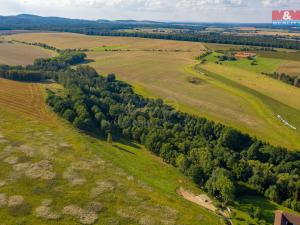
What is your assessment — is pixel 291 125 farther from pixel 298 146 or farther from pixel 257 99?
pixel 257 99

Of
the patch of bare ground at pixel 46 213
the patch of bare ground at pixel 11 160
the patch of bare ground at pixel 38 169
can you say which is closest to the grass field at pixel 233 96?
the patch of bare ground at pixel 38 169

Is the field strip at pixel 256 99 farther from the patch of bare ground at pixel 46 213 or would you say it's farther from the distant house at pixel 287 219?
the patch of bare ground at pixel 46 213

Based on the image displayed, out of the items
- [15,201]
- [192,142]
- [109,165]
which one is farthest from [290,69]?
[15,201]

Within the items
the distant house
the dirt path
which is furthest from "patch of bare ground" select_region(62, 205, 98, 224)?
the distant house

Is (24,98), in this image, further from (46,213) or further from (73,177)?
(46,213)

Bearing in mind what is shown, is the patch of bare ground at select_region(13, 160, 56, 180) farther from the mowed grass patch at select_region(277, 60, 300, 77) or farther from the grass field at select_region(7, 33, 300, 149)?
the mowed grass patch at select_region(277, 60, 300, 77)

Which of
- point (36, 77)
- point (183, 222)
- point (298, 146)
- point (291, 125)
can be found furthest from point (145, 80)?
point (183, 222)
